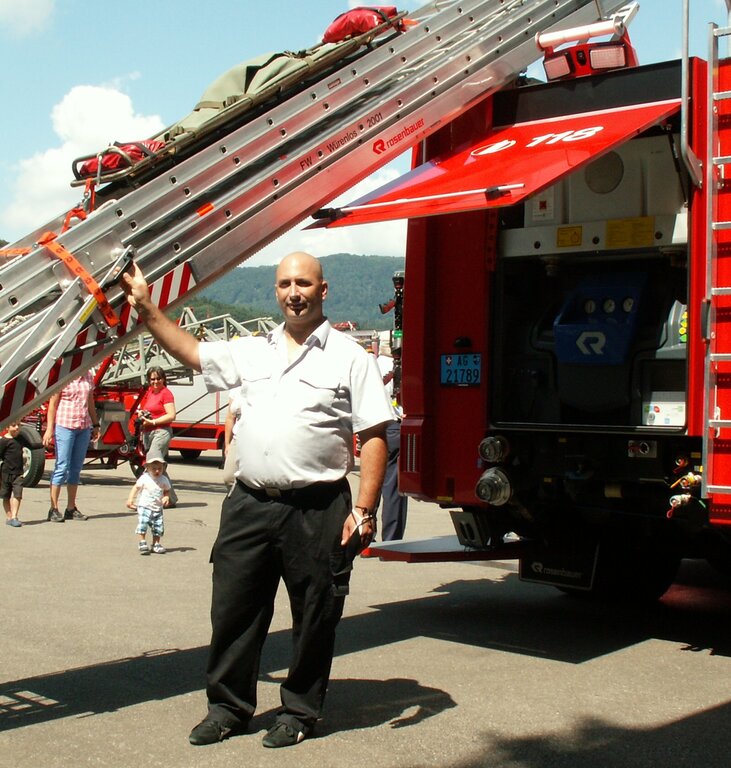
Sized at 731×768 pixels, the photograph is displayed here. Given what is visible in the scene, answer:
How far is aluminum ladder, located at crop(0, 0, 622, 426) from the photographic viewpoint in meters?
4.85

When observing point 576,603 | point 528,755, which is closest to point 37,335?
point 528,755

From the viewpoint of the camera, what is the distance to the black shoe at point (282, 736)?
464cm

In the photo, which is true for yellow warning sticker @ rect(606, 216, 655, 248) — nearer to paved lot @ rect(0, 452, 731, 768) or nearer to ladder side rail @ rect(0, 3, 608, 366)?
ladder side rail @ rect(0, 3, 608, 366)

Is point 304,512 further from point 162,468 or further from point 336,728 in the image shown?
point 162,468

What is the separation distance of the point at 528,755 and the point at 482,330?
2.91 m

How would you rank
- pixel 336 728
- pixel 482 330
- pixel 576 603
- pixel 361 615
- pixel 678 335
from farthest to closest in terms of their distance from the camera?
pixel 576 603
pixel 361 615
pixel 482 330
pixel 678 335
pixel 336 728

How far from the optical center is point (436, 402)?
711 cm

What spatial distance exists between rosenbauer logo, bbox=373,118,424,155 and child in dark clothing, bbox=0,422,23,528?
681 cm

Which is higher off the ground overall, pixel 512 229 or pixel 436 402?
pixel 512 229

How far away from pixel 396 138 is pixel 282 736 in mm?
3146

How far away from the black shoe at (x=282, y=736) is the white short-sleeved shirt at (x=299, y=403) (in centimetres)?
96

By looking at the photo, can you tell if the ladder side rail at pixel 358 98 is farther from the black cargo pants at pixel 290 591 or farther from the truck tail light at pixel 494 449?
the truck tail light at pixel 494 449

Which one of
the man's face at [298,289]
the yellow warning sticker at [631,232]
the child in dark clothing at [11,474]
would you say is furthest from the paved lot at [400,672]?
the yellow warning sticker at [631,232]

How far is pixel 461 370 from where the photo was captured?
7.00m
